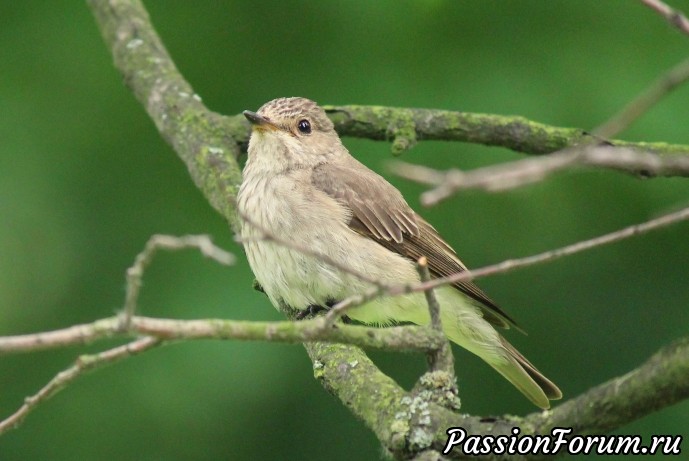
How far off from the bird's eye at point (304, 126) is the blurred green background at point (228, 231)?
2.56 ft

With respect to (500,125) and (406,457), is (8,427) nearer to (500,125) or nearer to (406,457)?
(406,457)

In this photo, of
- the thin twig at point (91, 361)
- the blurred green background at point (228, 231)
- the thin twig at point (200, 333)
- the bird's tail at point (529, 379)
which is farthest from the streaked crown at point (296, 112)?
the thin twig at point (91, 361)

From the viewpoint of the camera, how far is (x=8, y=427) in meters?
2.62

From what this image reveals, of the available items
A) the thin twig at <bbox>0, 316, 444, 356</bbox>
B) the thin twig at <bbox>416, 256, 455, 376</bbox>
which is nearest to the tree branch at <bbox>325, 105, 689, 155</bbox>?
the thin twig at <bbox>416, 256, 455, 376</bbox>

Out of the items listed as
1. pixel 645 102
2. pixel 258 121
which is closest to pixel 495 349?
pixel 258 121

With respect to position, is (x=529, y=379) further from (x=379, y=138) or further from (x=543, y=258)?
(x=543, y=258)

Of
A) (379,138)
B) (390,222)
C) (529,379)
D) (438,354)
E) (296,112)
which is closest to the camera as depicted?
(438,354)

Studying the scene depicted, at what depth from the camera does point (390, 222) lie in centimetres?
536

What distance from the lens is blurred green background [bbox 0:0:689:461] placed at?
6164 mm

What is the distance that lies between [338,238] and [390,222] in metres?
0.48

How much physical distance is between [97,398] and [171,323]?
14.6 feet

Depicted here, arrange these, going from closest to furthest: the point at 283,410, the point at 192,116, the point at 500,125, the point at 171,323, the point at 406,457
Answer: the point at 171,323 → the point at 406,457 → the point at 500,125 → the point at 192,116 → the point at 283,410

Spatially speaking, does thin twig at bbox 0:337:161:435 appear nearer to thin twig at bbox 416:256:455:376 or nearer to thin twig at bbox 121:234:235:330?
thin twig at bbox 121:234:235:330

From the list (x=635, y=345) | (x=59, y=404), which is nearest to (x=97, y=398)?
(x=59, y=404)
